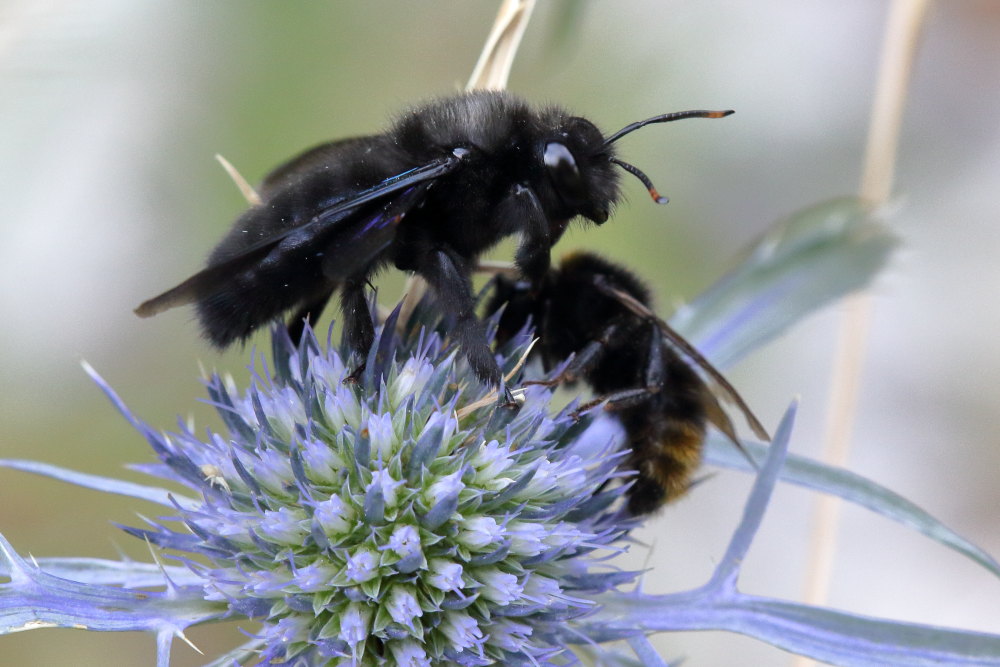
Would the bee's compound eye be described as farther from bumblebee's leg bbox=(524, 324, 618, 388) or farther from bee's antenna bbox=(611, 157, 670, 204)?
bumblebee's leg bbox=(524, 324, 618, 388)

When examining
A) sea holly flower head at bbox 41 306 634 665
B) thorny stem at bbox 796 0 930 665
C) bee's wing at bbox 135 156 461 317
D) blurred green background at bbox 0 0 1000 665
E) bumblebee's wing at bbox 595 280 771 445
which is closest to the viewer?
bee's wing at bbox 135 156 461 317

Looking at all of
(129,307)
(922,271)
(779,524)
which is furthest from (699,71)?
(129,307)

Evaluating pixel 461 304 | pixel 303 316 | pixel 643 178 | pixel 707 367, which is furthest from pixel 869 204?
pixel 303 316

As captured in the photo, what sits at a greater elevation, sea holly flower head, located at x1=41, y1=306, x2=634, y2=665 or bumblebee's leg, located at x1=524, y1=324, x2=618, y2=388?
bumblebee's leg, located at x1=524, y1=324, x2=618, y2=388

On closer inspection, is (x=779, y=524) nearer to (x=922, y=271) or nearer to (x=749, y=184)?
(x=922, y=271)

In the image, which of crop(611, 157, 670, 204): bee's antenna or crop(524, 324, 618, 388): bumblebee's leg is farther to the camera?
crop(524, 324, 618, 388): bumblebee's leg

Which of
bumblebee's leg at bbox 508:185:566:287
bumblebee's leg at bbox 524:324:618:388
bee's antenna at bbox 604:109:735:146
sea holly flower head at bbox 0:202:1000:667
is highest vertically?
bee's antenna at bbox 604:109:735:146

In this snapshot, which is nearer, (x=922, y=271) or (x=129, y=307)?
(x=129, y=307)

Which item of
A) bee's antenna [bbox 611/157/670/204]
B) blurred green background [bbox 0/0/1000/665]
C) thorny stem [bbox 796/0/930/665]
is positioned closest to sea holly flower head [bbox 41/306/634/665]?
bee's antenna [bbox 611/157/670/204]
